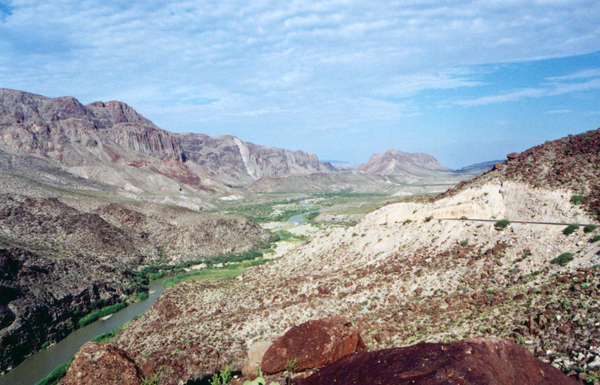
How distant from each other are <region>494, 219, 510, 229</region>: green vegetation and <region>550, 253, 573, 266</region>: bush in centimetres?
480

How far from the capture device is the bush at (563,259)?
17.5 meters

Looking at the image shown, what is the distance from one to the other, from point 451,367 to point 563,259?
13.3 meters

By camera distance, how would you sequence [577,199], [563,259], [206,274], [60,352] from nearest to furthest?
[563,259] → [577,199] → [60,352] → [206,274]

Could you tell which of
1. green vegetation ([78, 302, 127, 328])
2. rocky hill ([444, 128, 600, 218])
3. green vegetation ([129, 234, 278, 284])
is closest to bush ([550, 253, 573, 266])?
rocky hill ([444, 128, 600, 218])

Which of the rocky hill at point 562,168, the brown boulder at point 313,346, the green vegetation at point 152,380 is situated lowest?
the green vegetation at point 152,380

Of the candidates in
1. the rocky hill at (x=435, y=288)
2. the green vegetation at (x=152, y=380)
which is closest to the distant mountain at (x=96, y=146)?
the rocky hill at (x=435, y=288)

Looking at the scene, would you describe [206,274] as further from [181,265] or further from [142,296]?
[142,296]

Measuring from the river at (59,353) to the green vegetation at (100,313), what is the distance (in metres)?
0.36

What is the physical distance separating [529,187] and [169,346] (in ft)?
81.2

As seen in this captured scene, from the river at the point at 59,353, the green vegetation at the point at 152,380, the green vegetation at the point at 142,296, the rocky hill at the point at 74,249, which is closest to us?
the green vegetation at the point at 152,380

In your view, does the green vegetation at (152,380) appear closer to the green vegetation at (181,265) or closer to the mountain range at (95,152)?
the green vegetation at (181,265)

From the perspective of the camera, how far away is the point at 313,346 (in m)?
12.8

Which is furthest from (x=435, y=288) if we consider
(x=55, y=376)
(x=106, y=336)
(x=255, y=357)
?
(x=106, y=336)

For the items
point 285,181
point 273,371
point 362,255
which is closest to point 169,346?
point 273,371
